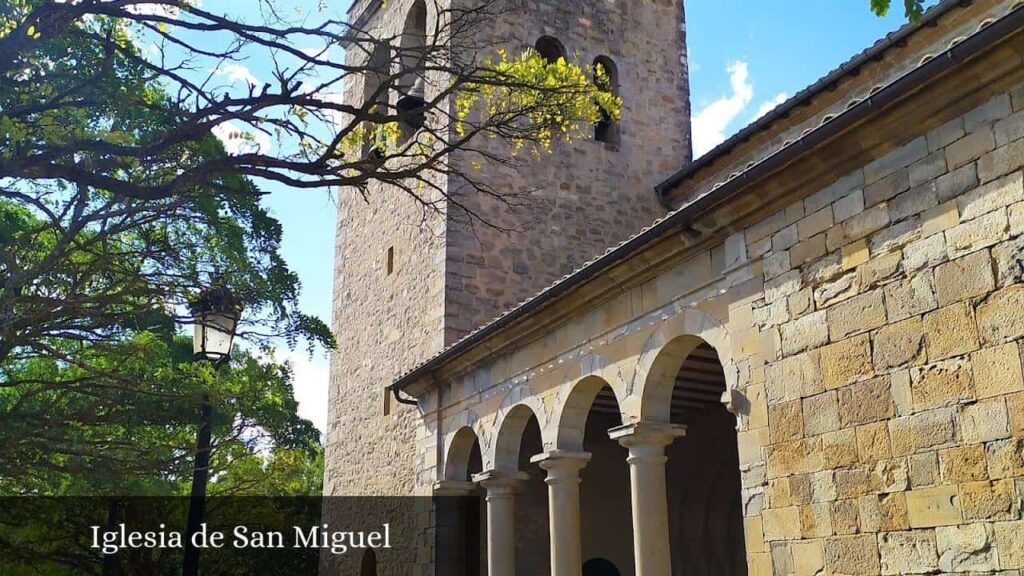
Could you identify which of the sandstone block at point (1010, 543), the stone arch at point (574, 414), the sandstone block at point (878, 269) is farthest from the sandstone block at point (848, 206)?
the stone arch at point (574, 414)

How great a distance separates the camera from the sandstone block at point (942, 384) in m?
5.17

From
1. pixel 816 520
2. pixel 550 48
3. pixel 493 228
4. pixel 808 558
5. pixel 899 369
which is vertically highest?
pixel 550 48

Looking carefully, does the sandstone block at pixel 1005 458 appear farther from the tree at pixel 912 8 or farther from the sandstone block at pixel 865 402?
the tree at pixel 912 8

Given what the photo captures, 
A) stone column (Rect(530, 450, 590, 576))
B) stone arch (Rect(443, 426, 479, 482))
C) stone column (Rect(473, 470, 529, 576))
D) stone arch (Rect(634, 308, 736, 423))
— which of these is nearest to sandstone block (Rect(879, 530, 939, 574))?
stone arch (Rect(634, 308, 736, 423))

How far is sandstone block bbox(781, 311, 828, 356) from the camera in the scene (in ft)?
20.0

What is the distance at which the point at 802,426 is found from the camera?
243 inches

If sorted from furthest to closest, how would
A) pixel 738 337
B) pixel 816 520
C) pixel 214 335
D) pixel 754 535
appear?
pixel 214 335 < pixel 738 337 < pixel 754 535 < pixel 816 520

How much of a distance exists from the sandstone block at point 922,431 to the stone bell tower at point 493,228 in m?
7.36

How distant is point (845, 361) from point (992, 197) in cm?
129

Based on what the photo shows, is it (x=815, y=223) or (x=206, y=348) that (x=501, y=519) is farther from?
(x=815, y=223)

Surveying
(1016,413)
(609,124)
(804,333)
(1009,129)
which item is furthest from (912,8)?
(609,124)

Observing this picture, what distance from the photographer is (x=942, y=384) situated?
17.4 feet

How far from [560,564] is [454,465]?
291 cm

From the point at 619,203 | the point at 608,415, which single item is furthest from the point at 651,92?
the point at 608,415
